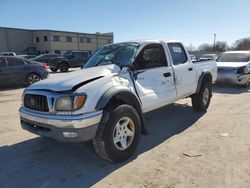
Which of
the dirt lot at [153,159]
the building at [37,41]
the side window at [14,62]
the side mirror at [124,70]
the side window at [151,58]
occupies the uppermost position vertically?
the building at [37,41]

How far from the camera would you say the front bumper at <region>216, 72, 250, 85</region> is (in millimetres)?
10828

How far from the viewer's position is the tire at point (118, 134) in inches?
143

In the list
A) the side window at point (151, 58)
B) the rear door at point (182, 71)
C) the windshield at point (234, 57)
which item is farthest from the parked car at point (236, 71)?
the side window at point (151, 58)

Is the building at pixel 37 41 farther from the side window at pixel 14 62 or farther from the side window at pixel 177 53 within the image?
the side window at pixel 177 53

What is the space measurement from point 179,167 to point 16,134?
137 inches

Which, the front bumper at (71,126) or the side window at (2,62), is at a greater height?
the side window at (2,62)

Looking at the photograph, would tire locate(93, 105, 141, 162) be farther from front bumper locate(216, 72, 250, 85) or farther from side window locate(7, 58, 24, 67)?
side window locate(7, 58, 24, 67)

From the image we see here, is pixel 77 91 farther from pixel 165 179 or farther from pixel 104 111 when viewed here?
pixel 165 179

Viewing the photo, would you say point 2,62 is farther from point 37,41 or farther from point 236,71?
point 37,41

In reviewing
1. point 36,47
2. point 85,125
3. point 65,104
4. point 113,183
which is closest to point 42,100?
point 65,104

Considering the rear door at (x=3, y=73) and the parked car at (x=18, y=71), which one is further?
the parked car at (x=18, y=71)

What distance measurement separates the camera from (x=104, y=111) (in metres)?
3.66

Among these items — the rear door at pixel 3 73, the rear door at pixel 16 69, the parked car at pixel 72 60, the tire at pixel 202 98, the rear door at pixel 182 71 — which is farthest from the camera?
the parked car at pixel 72 60

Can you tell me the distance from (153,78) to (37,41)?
54.9 m
